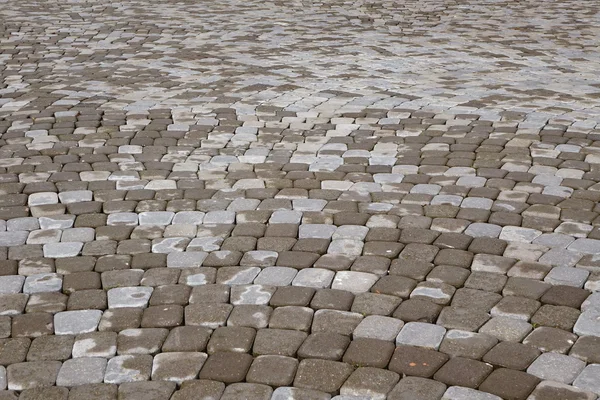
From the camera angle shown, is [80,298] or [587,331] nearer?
[587,331]

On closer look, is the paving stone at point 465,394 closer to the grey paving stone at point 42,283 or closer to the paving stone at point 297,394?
the paving stone at point 297,394

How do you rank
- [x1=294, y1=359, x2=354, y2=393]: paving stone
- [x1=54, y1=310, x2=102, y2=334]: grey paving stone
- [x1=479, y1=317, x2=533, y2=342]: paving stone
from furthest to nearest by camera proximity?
[x1=54, y1=310, x2=102, y2=334]: grey paving stone
[x1=479, y1=317, x2=533, y2=342]: paving stone
[x1=294, y1=359, x2=354, y2=393]: paving stone

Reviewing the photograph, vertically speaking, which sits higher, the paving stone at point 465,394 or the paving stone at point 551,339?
the paving stone at point 465,394

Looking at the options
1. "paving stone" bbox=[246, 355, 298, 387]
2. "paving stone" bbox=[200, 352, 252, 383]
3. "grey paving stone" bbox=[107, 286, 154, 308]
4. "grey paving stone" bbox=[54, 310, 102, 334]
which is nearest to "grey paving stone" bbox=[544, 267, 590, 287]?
"paving stone" bbox=[246, 355, 298, 387]

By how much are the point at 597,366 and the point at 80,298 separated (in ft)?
8.57

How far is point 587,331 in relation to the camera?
13.8 ft

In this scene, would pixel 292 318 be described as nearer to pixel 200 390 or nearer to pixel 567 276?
pixel 200 390

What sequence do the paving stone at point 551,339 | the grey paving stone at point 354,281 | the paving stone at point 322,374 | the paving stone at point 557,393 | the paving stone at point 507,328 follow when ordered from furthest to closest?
the grey paving stone at point 354,281, the paving stone at point 507,328, the paving stone at point 551,339, the paving stone at point 322,374, the paving stone at point 557,393

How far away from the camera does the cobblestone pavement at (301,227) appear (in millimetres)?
3947

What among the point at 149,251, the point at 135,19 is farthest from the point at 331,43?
the point at 149,251

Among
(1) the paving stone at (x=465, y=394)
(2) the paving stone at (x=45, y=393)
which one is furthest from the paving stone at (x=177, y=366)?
(1) the paving stone at (x=465, y=394)

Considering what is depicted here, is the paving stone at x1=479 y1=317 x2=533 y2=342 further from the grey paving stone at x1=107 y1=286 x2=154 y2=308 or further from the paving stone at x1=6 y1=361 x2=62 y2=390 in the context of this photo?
the paving stone at x1=6 y1=361 x2=62 y2=390

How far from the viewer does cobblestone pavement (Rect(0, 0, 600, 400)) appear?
3947 mm

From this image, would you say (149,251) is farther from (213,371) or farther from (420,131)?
(420,131)
